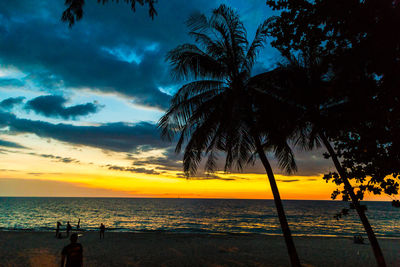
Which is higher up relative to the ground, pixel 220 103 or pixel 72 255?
pixel 220 103

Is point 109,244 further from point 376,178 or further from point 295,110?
point 376,178

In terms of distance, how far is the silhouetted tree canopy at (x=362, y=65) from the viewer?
126 inches

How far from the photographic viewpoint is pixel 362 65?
11.8ft

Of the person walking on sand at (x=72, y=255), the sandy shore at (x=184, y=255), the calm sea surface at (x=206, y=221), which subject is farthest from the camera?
the calm sea surface at (x=206, y=221)

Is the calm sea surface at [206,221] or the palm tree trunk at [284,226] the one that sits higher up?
the palm tree trunk at [284,226]

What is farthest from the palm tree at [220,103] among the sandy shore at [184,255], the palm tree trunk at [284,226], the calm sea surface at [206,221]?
the calm sea surface at [206,221]

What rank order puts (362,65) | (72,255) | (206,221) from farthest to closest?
(206,221) → (72,255) → (362,65)

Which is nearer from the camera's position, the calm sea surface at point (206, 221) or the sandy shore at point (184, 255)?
the sandy shore at point (184, 255)

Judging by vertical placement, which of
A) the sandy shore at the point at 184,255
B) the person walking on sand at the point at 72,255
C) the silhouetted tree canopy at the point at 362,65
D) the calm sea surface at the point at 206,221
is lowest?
the calm sea surface at the point at 206,221

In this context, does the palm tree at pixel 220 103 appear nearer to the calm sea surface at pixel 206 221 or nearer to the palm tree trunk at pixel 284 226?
the palm tree trunk at pixel 284 226

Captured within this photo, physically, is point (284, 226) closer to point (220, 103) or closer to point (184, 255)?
point (220, 103)

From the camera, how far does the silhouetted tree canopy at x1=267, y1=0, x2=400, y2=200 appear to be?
10.5 ft

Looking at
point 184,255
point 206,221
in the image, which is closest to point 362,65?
point 184,255

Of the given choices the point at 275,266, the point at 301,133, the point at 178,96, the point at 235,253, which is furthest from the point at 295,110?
the point at 235,253
